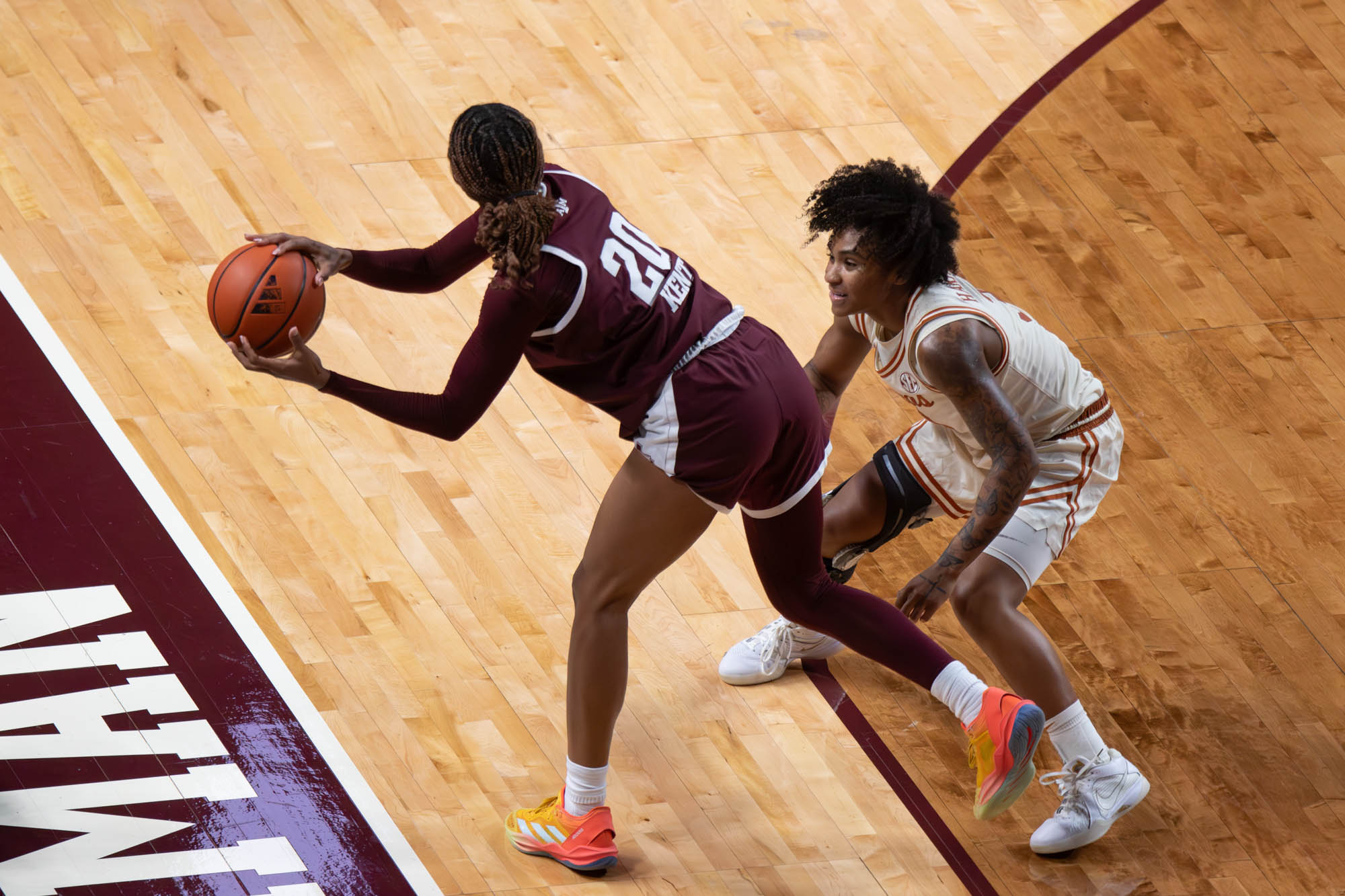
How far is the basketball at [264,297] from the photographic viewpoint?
11.2 feet

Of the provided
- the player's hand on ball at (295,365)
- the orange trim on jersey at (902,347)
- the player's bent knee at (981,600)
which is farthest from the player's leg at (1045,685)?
the player's hand on ball at (295,365)


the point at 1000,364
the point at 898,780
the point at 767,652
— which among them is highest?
the point at 1000,364

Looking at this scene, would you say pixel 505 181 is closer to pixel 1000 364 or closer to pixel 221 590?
pixel 1000 364

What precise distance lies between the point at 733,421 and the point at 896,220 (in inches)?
24.7

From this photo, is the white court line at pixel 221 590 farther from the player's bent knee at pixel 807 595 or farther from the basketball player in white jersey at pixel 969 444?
the basketball player in white jersey at pixel 969 444

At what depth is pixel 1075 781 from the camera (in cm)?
388

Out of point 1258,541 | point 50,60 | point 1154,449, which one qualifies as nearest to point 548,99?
point 50,60

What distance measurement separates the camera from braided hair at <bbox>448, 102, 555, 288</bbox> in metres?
3.11

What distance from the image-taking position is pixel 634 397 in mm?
3389

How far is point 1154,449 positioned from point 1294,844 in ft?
4.85

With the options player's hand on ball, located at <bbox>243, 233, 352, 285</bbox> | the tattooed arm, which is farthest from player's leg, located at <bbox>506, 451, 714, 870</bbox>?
player's hand on ball, located at <bbox>243, 233, 352, 285</bbox>

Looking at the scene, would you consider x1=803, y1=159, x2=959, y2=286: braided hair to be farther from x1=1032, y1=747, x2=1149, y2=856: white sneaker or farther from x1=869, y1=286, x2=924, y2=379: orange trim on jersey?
x1=1032, y1=747, x2=1149, y2=856: white sneaker

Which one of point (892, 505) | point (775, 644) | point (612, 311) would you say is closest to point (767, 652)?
point (775, 644)

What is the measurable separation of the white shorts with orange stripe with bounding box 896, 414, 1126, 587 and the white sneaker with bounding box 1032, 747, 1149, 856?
445mm
